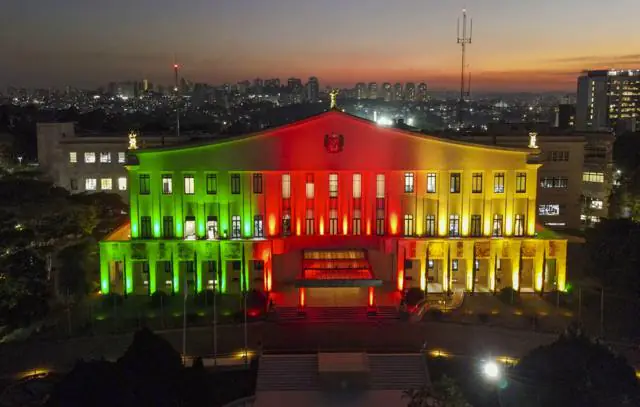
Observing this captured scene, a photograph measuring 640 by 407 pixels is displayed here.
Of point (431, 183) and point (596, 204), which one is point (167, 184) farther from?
point (596, 204)

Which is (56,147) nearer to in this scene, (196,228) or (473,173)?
(196,228)

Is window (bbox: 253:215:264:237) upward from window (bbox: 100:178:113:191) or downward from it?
downward

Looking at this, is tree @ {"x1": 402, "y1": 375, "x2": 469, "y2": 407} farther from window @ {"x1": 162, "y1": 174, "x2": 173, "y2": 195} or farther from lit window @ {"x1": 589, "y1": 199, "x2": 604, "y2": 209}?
lit window @ {"x1": 589, "y1": 199, "x2": 604, "y2": 209}

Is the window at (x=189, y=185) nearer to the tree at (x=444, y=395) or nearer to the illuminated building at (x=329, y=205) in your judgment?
the illuminated building at (x=329, y=205)

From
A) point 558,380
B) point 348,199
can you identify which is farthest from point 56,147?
point 558,380

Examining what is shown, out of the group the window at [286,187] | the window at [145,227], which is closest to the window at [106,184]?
the window at [145,227]

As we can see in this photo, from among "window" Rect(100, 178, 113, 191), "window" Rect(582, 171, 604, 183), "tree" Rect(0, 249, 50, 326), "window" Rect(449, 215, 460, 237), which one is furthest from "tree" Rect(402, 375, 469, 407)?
"window" Rect(582, 171, 604, 183)

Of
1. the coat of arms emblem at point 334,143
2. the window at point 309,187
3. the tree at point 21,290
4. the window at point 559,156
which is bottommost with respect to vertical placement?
the tree at point 21,290
